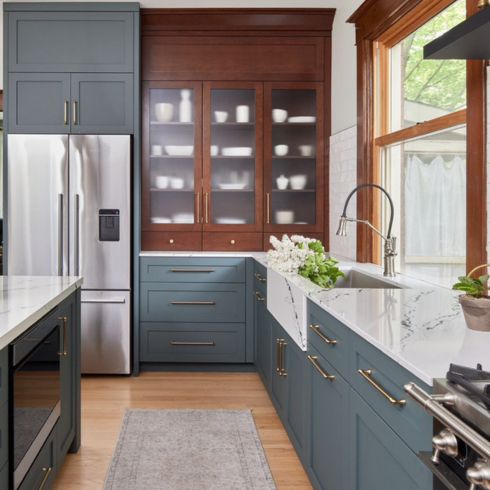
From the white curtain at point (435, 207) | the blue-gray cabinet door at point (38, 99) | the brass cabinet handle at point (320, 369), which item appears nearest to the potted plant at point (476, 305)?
the brass cabinet handle at point (320, 369)

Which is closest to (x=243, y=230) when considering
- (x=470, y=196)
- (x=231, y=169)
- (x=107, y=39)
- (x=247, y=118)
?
(x=231, y=169)

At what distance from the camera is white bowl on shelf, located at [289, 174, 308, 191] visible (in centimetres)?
499

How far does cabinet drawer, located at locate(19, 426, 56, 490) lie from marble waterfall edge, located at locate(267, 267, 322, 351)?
3.51 feet

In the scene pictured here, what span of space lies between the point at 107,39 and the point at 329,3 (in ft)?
5.55

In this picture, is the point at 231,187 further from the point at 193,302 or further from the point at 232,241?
the point at 193,302

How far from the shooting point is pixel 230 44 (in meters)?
4.93

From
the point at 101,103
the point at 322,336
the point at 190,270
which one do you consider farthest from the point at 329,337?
the point at 101,103

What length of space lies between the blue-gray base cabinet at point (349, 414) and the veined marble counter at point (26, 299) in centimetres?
100

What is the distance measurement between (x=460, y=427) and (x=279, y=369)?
7.69ft

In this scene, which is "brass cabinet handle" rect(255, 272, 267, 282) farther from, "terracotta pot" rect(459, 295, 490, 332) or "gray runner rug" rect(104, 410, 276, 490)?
"terracotta pot" rect(459, 295, 490, 332)

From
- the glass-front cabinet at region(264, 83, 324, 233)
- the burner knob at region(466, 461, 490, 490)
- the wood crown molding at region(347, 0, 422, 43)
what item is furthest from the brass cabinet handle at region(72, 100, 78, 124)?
Result: the burner knob at region(466, 461, 490, 490)

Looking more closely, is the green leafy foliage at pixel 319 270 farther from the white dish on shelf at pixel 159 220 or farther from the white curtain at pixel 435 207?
the white dish on shelf at pixel 159 220

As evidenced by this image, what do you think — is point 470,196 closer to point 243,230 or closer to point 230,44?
point 243,230

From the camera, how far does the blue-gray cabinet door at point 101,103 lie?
468 cm
